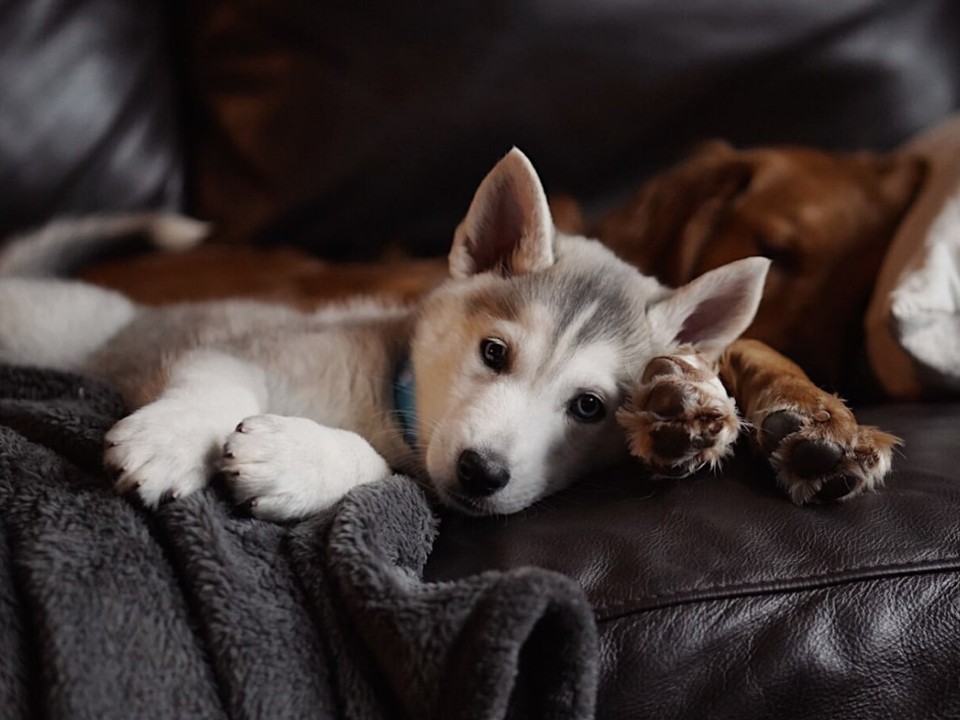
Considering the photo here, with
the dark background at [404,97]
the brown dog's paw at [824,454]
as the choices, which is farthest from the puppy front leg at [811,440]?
the dark background at [404,97]

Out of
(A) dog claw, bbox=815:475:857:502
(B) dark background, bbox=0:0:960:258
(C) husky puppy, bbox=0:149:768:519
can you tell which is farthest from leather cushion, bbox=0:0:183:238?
(A) dog claw, bbox=815:475:857:502

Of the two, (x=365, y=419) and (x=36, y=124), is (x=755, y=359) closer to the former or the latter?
(x=365, y=419)

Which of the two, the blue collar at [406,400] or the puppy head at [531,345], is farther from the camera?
the blue collar at [406,400]

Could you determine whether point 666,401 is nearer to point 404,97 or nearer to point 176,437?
point 176,437

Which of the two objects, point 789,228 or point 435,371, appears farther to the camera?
point 789,228

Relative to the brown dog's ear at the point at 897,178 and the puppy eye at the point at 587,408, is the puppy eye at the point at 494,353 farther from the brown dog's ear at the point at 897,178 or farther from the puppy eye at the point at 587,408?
Result: the brown dog's ear at the point at 897,178

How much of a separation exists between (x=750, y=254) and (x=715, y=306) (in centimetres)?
47

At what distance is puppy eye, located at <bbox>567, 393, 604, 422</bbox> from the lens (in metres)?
1.15

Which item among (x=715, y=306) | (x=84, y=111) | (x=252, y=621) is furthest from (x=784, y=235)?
(x=84, y=111)

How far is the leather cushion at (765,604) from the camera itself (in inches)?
34.2

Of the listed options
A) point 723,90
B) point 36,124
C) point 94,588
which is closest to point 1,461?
point 94,588

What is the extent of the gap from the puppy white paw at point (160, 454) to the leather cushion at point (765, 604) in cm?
26

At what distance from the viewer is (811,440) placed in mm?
1047

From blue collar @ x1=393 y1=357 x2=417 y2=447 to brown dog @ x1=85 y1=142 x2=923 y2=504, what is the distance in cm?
42
